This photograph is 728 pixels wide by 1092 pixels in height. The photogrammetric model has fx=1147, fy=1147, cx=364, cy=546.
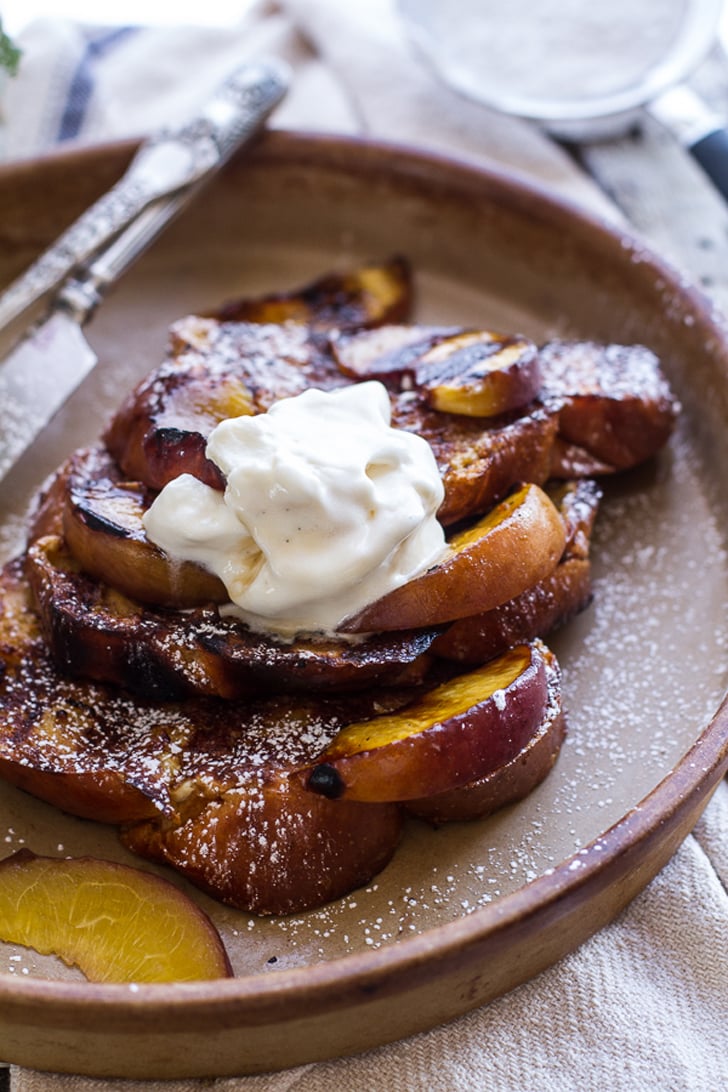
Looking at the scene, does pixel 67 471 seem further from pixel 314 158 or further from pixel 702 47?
pixel 702 47

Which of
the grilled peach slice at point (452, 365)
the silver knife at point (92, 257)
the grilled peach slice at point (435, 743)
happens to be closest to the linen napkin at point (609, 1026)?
the grilled peach slice at point (435, 743)

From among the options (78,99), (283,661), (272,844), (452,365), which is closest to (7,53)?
(78,99)

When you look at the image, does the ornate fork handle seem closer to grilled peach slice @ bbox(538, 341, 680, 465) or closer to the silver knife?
the silver knife

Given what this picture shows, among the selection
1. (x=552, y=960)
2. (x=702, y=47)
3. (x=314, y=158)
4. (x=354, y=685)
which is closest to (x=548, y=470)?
(x=354, y=685)

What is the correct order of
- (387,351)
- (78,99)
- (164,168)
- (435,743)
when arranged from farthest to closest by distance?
1. (78,99)
2. (164,168)
3. (387,351)
4. (435,743)

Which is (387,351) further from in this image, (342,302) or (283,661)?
(283,661)
